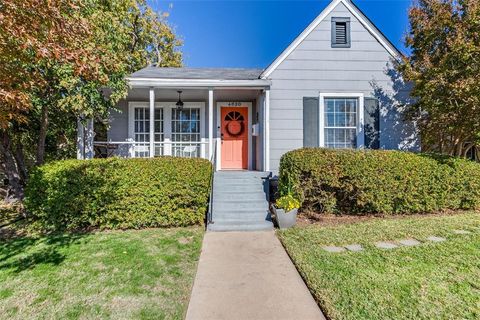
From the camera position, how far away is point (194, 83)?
7.73 m

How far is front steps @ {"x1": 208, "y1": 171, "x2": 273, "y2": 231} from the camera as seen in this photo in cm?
586

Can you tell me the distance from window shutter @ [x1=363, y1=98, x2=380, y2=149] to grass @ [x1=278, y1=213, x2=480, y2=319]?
3.20 metres

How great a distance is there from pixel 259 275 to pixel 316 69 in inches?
259

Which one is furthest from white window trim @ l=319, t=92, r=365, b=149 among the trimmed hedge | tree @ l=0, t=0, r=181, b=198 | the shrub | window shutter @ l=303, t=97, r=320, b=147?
tree @ l=0, t=0, r=181, b=198

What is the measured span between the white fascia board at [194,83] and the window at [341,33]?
251 cm

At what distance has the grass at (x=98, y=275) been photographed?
2.88 metres

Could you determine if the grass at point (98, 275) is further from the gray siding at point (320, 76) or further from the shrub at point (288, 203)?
the gray siding at point (320, 76)

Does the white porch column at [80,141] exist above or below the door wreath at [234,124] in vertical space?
below

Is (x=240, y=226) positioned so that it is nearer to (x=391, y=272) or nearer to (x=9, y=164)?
(x=391, y=272)

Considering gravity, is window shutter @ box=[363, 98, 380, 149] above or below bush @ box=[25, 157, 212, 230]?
above

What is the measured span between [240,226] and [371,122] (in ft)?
17.5

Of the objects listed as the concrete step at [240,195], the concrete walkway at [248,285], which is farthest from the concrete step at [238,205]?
the concrete walkway at [248,285]

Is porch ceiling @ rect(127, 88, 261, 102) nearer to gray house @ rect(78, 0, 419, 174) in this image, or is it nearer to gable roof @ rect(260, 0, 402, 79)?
gray house @ rect(78, 0, 419, 174)

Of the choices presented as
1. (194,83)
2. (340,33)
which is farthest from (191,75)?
(340,33)
